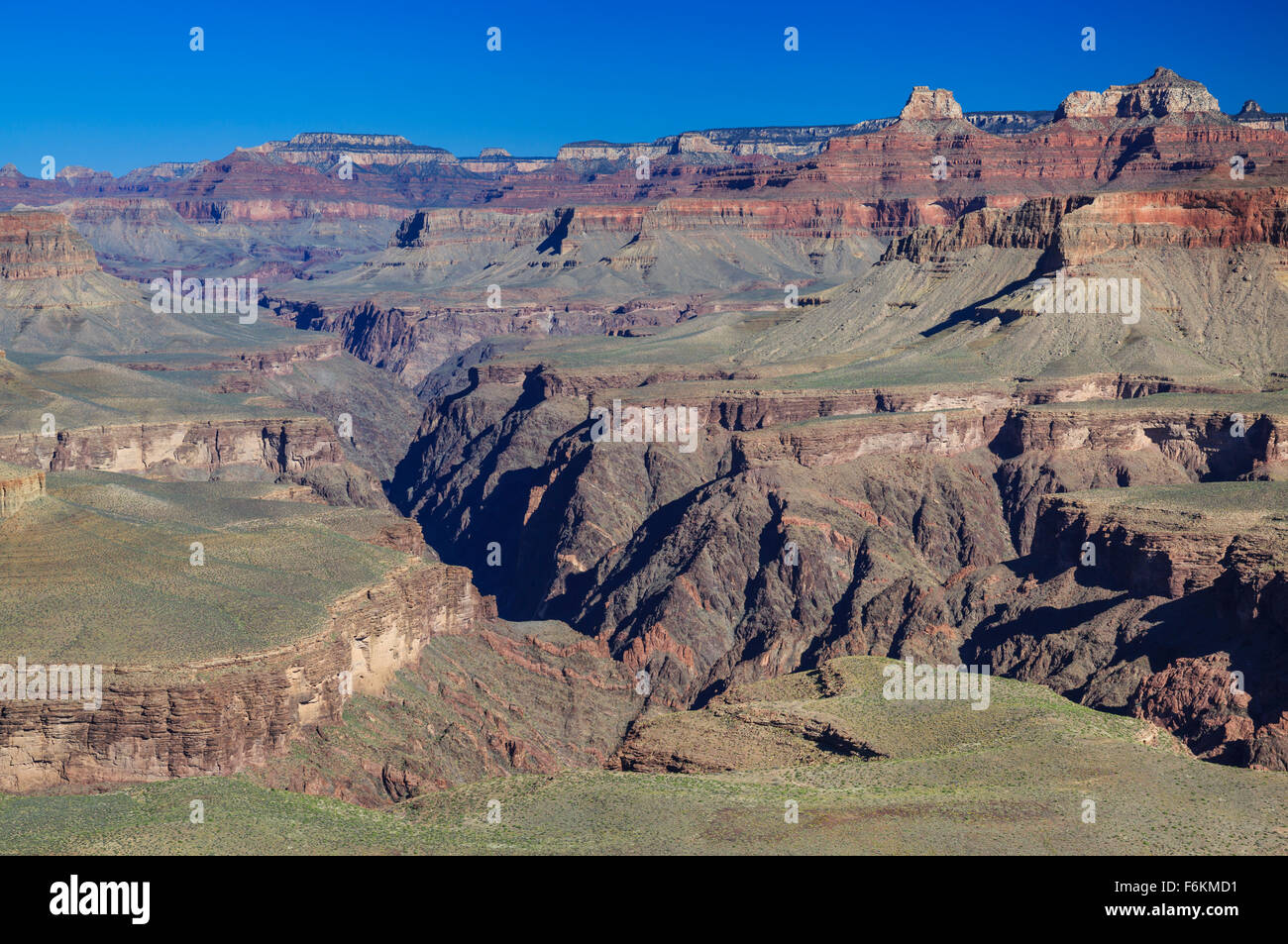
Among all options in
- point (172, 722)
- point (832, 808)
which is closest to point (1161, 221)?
point (832, 808)

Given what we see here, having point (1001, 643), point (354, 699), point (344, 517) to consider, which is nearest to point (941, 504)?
point (1001, 643)

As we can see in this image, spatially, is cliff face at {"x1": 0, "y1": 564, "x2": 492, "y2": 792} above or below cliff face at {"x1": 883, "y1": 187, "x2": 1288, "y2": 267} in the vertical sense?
below

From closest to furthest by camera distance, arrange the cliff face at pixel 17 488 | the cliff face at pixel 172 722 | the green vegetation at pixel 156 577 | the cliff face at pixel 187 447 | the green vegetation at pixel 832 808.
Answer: the green vegetation at pixel 832 808 < the cliff face at pixel 172 722 < the green vegetation at pixel 156 577 < the cliff face at pixel 17 488 < the cliff face at pixel 187 447

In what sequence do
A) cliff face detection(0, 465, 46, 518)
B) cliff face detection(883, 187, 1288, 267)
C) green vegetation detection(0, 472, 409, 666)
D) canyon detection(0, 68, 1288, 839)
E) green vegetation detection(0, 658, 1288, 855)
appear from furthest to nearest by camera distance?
cliff face detection(883, 187, 1288, 267) → cliff face detection(0, 465, 46, 518) → canyon detection(0, 68, 1288, 839) → green vegetation detection(0, 472, 409, 666) → green vegetation detection(0, 658, 1288, 855)

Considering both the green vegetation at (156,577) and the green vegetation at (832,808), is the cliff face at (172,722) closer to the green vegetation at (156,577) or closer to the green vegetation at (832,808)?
the green vegetation at (156,577)

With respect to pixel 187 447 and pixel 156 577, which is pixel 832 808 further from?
pixel 187 447

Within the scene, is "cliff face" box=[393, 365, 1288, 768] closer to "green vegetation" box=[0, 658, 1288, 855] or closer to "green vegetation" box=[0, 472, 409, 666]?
"green vegetation" box=[0, 658, 1288, 855]

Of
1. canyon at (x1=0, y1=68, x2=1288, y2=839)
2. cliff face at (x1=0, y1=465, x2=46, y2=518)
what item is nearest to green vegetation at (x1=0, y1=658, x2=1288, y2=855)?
canyon at (x1=0, y1=68, x2=1288, y2=839)

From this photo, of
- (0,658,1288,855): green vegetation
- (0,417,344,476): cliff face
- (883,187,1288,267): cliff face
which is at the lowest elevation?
(0,658,1288,855): green vegetation

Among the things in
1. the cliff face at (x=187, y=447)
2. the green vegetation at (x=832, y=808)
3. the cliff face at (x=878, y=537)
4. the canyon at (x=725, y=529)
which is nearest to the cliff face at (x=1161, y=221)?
the canyon at (x=725, y=529)

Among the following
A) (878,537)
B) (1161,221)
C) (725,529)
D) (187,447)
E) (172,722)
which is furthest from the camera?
(1161,221)

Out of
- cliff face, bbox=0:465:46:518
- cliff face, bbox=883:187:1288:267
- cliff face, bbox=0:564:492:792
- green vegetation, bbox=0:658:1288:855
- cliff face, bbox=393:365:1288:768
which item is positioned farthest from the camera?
cliff face, bbox=883:187:1288:267

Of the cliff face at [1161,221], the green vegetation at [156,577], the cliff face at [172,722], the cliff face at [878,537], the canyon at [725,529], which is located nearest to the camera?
the cliff face at [172,722]
